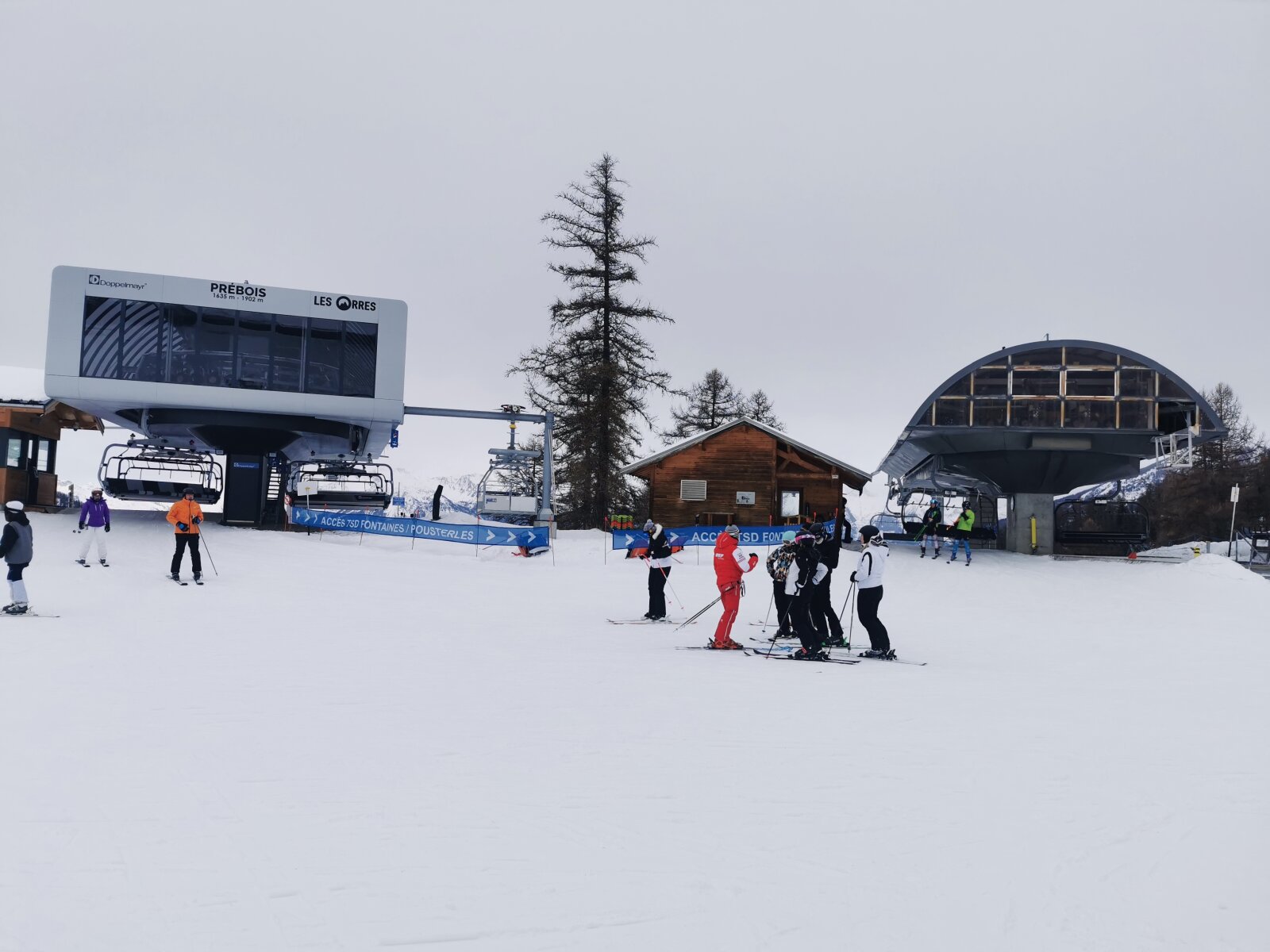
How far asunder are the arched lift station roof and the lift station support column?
1159cm

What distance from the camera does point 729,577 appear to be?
12.2m

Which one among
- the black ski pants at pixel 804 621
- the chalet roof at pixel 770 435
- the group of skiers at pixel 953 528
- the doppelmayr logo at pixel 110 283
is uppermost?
the doppelmayr logo at pixel 110 283

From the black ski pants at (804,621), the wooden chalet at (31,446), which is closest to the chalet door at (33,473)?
the wooden chalet at (31,446)

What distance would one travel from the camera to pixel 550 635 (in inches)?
487

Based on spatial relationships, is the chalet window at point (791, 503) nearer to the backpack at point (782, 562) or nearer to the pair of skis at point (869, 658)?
the backpack at point (782, 562)

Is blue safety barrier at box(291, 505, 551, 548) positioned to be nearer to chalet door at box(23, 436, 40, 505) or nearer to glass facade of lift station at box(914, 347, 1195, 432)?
chalet door at box(23, 436, 40, 505)

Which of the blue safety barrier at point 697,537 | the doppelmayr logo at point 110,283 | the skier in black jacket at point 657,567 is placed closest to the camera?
the skier in black jacket at point 657,567

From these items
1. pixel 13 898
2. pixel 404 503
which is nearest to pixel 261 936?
pixel 13 898

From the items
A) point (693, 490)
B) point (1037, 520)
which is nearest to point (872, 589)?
point (693, 490)

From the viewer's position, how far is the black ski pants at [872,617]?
11.3m

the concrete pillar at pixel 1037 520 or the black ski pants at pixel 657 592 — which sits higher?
the concrete pillar at pixel 1037 520

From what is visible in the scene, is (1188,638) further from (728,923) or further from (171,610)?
(171,610)

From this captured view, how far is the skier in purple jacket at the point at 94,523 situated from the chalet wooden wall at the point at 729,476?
1731 centimetres

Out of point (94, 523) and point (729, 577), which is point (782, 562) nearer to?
point (729, 577)
